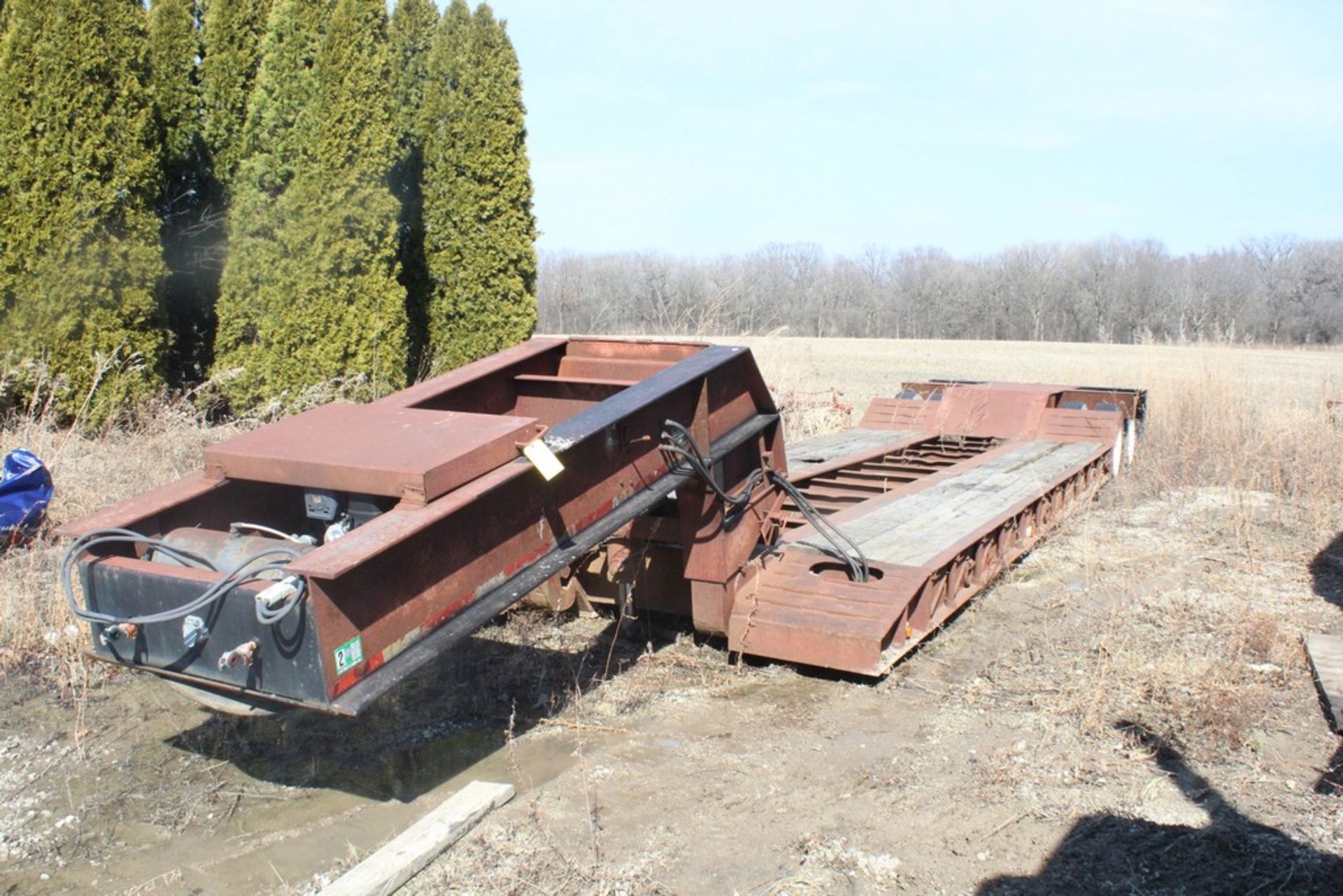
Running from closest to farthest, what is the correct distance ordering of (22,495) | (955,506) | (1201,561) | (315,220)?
(22,495) < (955,506) < (1201,561) < (315,220)

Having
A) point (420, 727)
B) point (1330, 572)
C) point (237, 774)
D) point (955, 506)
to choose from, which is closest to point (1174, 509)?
point (1330, 572)

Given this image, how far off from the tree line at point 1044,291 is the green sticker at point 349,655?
121 ft

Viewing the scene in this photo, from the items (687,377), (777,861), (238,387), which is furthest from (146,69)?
(777,861)

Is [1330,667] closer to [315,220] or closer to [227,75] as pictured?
[315,220]

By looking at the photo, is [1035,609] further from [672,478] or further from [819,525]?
[672,478]

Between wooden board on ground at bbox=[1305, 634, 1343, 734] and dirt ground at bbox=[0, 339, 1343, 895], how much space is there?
0.25 ft

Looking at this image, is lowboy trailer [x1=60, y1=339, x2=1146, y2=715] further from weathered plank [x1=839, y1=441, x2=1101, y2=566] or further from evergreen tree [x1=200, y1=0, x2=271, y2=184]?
evergreen tree [x1=200, y1=0, x2=271, y2=184]

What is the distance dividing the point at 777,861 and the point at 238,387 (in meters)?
8.14

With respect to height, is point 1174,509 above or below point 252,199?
below

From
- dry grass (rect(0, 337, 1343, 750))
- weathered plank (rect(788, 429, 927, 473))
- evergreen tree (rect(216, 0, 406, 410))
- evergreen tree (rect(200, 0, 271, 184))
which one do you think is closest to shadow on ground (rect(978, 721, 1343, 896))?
dry grass (rect(0, 337, 1343, 750))

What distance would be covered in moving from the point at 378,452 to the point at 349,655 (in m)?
0.78

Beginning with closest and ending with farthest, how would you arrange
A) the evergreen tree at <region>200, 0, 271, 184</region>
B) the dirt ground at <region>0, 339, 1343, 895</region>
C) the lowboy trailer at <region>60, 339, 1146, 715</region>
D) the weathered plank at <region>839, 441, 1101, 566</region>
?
the lowboy trailer at <region>60, 339, 1146, 715</region> < the dirt ground at <region>0, 339, 1343, 895</region> < the weathered plank at <region>839, 441, 1101, 566</region> < the evergreen tree at <region>200, 0, 271, 184</region>

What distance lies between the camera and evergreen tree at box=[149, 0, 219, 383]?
1077 cm

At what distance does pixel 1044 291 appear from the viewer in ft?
176
